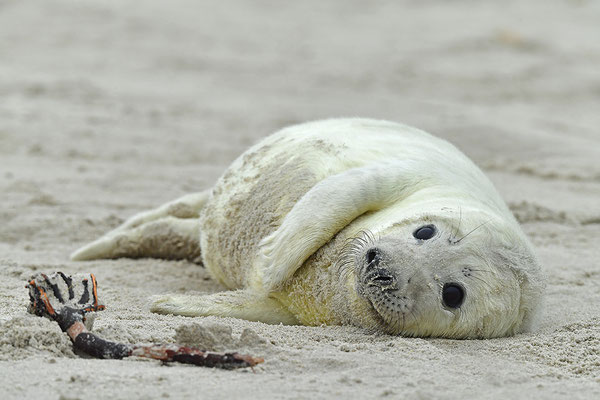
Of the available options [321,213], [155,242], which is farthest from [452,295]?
[155,242]

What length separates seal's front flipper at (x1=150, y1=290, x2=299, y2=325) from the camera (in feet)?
11.3

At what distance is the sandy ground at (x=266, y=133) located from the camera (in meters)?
2.74

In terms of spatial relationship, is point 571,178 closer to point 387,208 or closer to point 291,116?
point 291,116

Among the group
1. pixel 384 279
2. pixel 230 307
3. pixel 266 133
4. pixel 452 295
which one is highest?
pixel 384 279

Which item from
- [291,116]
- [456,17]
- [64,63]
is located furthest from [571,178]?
[456,17]

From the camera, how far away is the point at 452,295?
3.16m

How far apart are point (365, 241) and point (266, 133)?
13.8 feet

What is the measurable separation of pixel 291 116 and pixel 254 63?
2152 mm

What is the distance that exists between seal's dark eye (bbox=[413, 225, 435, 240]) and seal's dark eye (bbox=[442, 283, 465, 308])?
0.20m

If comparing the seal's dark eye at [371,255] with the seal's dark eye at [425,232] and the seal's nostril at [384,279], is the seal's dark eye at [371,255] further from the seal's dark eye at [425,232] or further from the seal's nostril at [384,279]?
the seal's dark eye at [425,232]

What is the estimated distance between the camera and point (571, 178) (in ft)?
21.2

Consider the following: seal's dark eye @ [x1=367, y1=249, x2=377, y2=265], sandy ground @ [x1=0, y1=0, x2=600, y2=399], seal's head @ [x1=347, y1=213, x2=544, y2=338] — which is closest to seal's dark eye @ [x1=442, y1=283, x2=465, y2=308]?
seal's head @ [x1=347, y1=213, x2=544, y2=338]

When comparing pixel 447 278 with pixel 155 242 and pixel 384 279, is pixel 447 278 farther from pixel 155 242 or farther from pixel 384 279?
pixel 155 242

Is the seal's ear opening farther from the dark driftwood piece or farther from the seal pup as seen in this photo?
the dark driftwood piece
